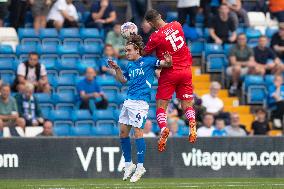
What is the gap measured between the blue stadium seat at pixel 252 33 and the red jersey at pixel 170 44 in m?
9.52

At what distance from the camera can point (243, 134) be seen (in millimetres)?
23719

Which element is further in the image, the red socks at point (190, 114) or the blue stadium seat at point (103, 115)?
the blue stadium seat at point (103, 115)

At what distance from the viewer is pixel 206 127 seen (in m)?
23.5

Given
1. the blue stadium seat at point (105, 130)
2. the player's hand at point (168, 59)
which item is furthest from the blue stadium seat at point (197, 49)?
the player's hand at point (168, 59)

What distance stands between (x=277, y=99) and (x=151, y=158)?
4.50 meters

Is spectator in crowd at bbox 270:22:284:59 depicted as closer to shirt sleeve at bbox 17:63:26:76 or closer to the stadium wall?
the stadium wall

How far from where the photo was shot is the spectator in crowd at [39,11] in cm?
2547

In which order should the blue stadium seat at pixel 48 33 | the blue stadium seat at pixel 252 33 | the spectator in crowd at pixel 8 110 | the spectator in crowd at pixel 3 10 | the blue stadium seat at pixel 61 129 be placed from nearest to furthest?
1. the spectator in crowd at pixel 8 110
2. the blue stadium seat at pixel 61 129
3. the blue stadium seat at pixel 48 33
4. the spectator in crowd at pixel 3 10
5. the blue stadium seat at pixel 252 33

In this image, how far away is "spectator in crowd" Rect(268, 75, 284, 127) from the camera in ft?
81.9

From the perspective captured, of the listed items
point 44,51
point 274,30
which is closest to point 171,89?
point 44,51

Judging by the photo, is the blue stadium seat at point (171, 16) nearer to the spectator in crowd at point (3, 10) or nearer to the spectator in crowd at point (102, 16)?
the spectator in crowd at point (102, 16)

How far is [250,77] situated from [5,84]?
5.76 m

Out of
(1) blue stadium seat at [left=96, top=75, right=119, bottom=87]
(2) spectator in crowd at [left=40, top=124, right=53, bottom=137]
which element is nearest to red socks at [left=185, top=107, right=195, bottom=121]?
(2) spectator in crowd at [left=40, top=124, right=53, bottom=137]

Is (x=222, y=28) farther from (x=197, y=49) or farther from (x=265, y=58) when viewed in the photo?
(x=265, y=58)
